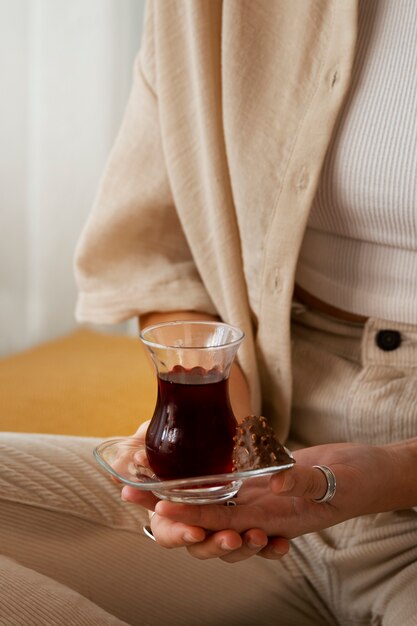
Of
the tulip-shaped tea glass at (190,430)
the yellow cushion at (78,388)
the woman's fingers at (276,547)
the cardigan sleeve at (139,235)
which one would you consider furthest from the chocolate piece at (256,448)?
the yellow cushion at (78,388)

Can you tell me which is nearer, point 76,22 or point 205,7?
point 205,7

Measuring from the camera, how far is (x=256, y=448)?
34.1 inches

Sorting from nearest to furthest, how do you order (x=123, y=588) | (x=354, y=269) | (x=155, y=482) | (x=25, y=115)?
(x=155, y=482) → (x=123, y=588) → (x=354, y=269) → (x=25, y=115)

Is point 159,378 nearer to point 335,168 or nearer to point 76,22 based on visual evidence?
point 335,168

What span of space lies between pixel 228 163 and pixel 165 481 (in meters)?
0.60

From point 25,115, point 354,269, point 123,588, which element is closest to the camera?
point 123,588

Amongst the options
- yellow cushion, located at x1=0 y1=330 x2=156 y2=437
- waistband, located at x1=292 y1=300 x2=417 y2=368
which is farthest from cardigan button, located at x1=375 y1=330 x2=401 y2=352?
yellow cushion, located at x1=0 y1=330 x2=156 y2=437

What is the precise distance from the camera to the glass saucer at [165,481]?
2.78 ft

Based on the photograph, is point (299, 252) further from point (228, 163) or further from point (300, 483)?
point (300, 483)

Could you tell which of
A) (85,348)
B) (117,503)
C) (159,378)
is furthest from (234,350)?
(85,348)

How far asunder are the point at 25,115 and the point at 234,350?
208 cm

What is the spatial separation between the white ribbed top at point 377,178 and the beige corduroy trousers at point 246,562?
0.05 meters

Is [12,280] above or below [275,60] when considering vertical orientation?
below

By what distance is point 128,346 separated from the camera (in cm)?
291
